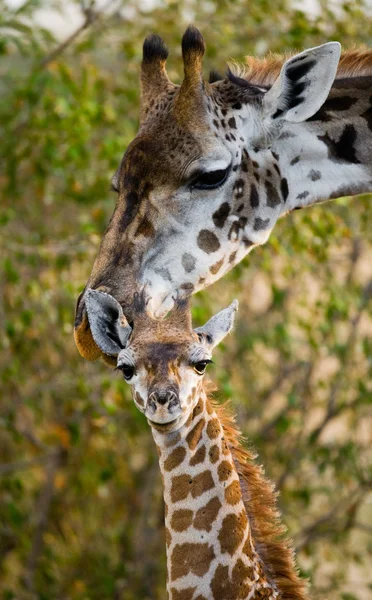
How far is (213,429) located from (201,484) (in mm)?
257

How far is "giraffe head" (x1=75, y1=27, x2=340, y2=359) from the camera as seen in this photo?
4.66m

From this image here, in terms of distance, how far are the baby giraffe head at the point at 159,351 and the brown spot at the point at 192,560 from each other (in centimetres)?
53

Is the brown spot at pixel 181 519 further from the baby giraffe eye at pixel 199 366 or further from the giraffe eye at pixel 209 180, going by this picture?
the giraffe eye at pixel 209 180

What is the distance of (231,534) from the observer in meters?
4.46

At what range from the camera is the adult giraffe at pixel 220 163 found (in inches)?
185

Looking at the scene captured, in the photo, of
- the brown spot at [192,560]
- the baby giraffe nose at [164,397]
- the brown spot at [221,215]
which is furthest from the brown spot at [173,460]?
the brown spot at [221,215]

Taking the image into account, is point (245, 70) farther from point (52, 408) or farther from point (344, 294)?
point (52, 408)

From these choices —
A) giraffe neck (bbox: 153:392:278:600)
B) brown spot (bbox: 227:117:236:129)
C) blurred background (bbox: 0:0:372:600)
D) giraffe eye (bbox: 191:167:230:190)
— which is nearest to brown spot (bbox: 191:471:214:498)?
giraffe neck (bbox: 153:392:278:600)

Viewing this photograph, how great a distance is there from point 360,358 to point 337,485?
1.36m

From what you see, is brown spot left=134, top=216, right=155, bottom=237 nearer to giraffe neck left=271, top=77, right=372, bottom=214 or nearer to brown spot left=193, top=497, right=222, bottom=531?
giraffe neck left=271, top=77, right=372, bottom=214

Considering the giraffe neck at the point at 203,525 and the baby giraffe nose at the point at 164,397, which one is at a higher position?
the baby giraffe nose at the point at 164,397

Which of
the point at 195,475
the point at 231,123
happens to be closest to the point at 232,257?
the point at 231,123

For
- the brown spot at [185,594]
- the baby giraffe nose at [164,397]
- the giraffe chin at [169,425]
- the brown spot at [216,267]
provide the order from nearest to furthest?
the baby giraffe nose at [164,397]
the giraffe chin at [169,425]
the brown spot at [185,594]
the brown spot at [216,267]

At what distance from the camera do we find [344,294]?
912 cm
